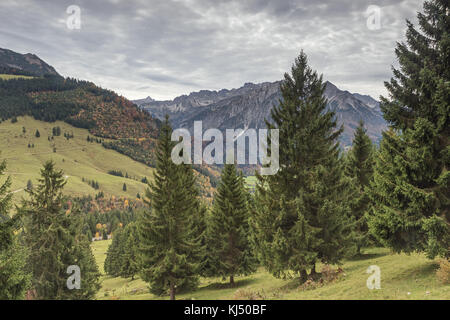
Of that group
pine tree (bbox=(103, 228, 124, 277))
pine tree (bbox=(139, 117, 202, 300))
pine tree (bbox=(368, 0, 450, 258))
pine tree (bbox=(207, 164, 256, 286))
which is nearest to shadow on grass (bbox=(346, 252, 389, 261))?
pine tree (bbox=(207, 164, 256, 286))

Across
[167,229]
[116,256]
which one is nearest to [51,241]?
[167,229]

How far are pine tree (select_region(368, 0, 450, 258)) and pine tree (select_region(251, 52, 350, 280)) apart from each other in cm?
380

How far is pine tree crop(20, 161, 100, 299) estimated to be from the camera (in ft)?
87.0

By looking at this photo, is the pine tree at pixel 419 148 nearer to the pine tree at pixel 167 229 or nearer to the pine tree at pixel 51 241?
the pine tree at pixel 167 229

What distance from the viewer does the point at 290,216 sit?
1959 centimetres

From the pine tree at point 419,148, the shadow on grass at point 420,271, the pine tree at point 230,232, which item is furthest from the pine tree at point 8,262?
the shadow on grass at point 420,271

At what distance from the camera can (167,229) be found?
87.7ft

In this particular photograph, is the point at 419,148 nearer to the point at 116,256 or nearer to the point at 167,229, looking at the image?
the point at 167,229

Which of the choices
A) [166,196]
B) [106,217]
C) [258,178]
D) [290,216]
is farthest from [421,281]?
[106,217]

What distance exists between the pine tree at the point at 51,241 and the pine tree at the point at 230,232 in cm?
1420

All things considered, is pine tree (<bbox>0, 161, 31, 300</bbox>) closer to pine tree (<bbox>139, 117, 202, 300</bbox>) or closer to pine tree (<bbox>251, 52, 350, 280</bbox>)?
pine tree (<bbox>139, 117, 202, 300</bbox>)
